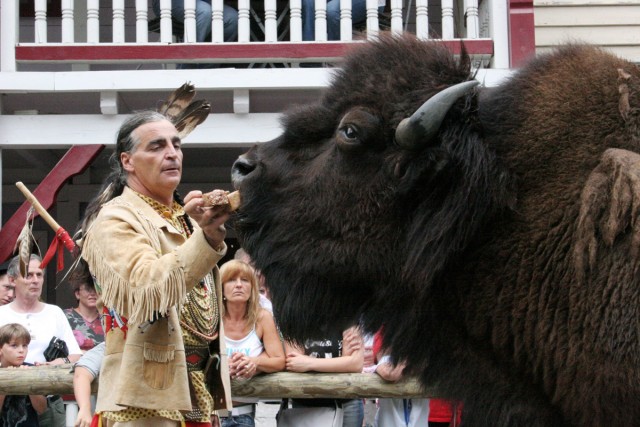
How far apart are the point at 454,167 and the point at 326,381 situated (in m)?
3.71

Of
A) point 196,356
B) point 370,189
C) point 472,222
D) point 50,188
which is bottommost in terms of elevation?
point 196,356

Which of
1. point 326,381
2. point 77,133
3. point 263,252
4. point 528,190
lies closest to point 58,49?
point 77,133

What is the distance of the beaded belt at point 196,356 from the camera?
175 inches

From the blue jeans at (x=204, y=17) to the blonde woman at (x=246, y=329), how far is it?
3675mm

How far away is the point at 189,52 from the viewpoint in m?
9.45

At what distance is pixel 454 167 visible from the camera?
3.21m

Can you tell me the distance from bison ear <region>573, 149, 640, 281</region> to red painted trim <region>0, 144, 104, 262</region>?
284 inches

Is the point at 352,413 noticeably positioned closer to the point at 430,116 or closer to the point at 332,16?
the point at 430,116

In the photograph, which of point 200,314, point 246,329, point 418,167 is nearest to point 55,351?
point 246,329

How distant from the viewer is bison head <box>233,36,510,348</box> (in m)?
3.19

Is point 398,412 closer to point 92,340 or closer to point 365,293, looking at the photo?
point 92,340

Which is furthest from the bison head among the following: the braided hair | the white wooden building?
the white wooden building

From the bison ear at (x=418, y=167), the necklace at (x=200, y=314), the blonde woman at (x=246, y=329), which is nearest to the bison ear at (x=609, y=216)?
the bison ear at (x=418, y=167)

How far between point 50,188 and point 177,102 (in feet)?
15.5
